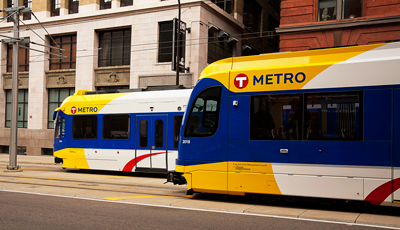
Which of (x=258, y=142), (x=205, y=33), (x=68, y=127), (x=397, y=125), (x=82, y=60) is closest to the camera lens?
(x=397, y=125)

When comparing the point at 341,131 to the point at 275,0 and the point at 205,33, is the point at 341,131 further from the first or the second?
the point at 275,0

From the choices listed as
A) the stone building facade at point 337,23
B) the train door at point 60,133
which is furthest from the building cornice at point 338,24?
the train door at point 60,133

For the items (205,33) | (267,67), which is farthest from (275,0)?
(267,67)

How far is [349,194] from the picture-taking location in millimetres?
7375

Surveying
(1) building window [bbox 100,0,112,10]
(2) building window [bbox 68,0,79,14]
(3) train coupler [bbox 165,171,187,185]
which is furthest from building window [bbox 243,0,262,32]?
(3) train coupler [bbox 165,171,187,185]

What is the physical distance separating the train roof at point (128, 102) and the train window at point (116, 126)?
0.77 feet

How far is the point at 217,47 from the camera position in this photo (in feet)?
85.6

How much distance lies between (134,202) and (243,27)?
77.2 ft

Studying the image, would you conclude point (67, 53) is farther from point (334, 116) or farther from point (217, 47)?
point (334, 116)

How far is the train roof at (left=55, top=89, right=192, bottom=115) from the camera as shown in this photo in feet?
43.6

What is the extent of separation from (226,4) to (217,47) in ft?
14.3

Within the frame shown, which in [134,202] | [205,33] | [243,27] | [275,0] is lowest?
[134,202]

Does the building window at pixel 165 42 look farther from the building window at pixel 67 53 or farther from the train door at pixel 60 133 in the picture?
the train door at pixel 60 133

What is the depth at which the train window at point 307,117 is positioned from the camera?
7.44 meters
